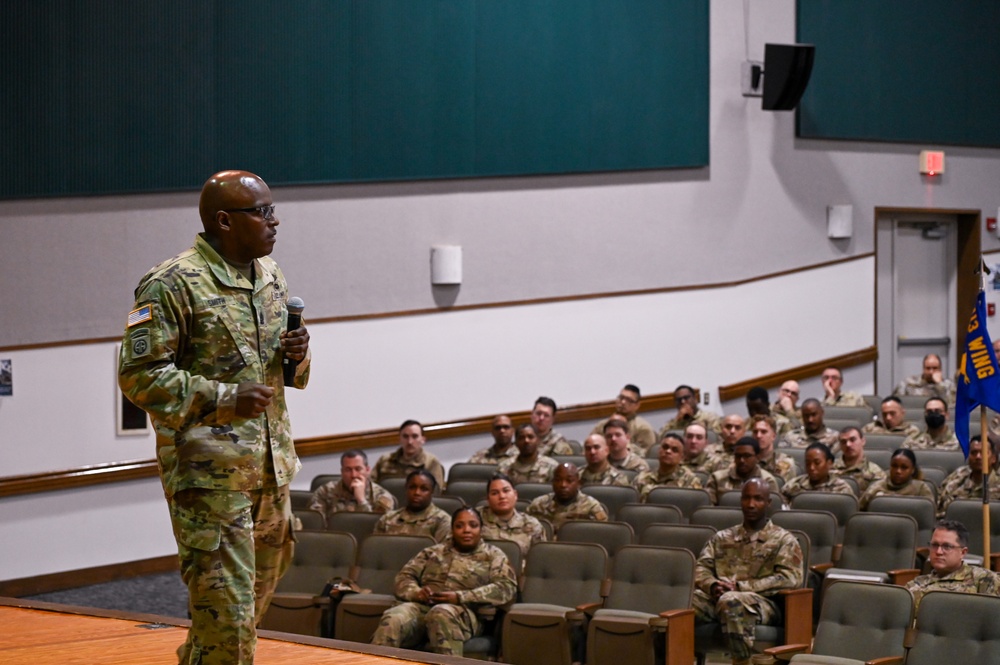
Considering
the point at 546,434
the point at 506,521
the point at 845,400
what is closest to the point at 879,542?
the point at 506,521

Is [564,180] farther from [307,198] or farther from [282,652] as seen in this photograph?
[282,652]

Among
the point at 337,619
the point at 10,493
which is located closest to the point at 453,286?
the point at 10,493

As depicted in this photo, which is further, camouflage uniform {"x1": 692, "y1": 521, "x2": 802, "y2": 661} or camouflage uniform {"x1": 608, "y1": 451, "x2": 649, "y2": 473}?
camouflage uniform {"x1": 608, "y1": 451, "x2": 649, "y2": 473}

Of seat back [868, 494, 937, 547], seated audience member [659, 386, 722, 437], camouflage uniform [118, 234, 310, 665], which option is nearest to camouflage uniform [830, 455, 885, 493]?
seat back [868, 494, 937, 547]

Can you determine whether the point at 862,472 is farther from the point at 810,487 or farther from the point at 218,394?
the point at 218,394

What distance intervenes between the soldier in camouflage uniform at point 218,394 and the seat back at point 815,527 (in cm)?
412

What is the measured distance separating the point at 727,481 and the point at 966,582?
7.61ft

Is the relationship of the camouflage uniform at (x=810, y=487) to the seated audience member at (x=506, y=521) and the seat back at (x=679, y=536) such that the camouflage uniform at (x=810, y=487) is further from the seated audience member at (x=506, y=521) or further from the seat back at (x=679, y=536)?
the seated audience member at (x=506, y=521)

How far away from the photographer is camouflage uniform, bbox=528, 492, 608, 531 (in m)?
6.86

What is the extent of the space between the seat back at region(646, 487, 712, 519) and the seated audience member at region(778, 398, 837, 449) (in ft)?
6.12

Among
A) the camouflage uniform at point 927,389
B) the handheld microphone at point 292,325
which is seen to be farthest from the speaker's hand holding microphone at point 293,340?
the camouflage uniform at point 927,389

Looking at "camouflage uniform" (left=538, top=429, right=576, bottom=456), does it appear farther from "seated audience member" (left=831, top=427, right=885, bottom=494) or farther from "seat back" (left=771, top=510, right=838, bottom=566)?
"seat back" (left=771, top=510, right=838, bottom=566)

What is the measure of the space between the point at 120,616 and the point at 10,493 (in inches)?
170

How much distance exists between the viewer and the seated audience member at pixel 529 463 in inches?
327
